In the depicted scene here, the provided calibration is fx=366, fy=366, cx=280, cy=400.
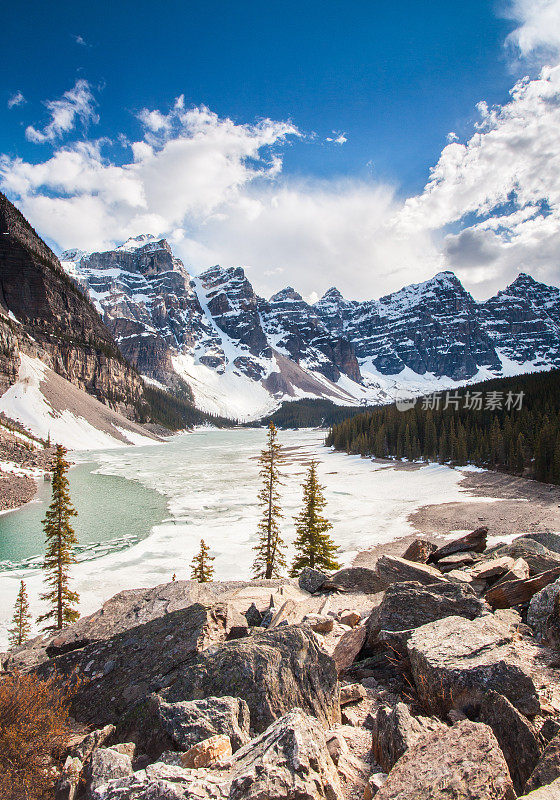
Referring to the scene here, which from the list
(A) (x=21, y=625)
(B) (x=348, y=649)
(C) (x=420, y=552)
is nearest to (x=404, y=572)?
(C) (x=420, y=552)

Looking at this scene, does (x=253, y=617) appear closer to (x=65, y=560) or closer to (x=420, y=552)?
(x=420, y=552)

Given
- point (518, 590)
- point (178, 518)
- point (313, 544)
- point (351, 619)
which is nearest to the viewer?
point (518, 590)

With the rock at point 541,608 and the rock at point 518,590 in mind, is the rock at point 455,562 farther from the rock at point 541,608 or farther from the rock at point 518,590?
the rock at point 541,608

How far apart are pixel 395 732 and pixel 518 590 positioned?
5297 millimetres

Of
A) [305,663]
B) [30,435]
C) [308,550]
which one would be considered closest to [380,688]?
[305,663]

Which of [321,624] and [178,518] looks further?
[178,518]

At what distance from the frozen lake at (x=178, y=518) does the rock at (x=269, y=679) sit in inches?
602

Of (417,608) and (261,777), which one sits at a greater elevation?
(261,777)

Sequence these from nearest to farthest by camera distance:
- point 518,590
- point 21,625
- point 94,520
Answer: point 518,590 → point 21,625 → point 94,520

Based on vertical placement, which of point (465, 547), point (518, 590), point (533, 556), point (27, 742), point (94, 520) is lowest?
point (94, 520)

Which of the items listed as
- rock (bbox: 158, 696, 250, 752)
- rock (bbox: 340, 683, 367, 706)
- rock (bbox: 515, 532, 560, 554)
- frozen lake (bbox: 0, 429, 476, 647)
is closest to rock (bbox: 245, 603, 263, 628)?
rock (bbox: 340, 683, 367, 706)

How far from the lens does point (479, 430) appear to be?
67312mm

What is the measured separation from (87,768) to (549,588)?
291 inches

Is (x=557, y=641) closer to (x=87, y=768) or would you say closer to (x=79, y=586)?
(x=87, y=768)
